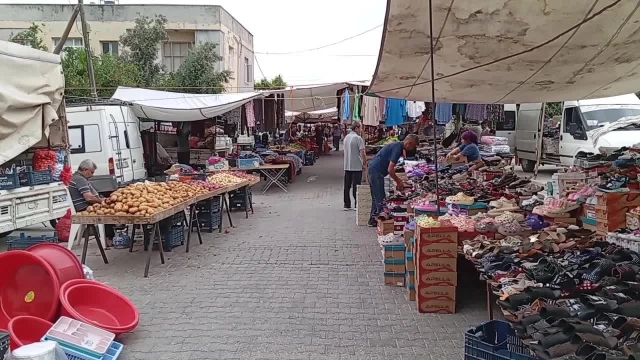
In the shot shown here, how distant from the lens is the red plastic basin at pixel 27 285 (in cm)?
462

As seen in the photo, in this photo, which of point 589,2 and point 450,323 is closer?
point 589,2

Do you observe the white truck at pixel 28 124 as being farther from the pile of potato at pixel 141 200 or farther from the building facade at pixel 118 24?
the building facade at pixel 118 24

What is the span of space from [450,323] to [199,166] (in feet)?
43.4

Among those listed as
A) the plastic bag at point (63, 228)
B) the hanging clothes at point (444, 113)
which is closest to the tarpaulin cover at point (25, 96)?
the plastic bag at point (63, 228)

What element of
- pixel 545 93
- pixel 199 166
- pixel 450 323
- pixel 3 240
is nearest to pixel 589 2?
pixel 450 323

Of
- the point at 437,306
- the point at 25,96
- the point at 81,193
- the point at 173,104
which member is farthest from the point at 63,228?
the point at 437,306

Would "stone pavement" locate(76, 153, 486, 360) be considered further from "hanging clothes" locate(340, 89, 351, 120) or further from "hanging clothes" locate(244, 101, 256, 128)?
"hanging clothes" locate(244, 101, 256, 128)

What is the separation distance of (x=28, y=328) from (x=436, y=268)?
3.74 meters

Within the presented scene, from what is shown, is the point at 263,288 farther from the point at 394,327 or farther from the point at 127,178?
the point at 127,178

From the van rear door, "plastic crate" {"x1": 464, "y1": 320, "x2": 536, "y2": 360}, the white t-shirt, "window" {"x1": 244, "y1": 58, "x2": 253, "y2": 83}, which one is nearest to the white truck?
the white t-shirt

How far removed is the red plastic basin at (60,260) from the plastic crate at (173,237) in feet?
10.7

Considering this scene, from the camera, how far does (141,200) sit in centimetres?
718

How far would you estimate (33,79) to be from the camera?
7.66 m

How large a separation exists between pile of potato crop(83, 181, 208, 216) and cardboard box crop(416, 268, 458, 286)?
3538 mm
